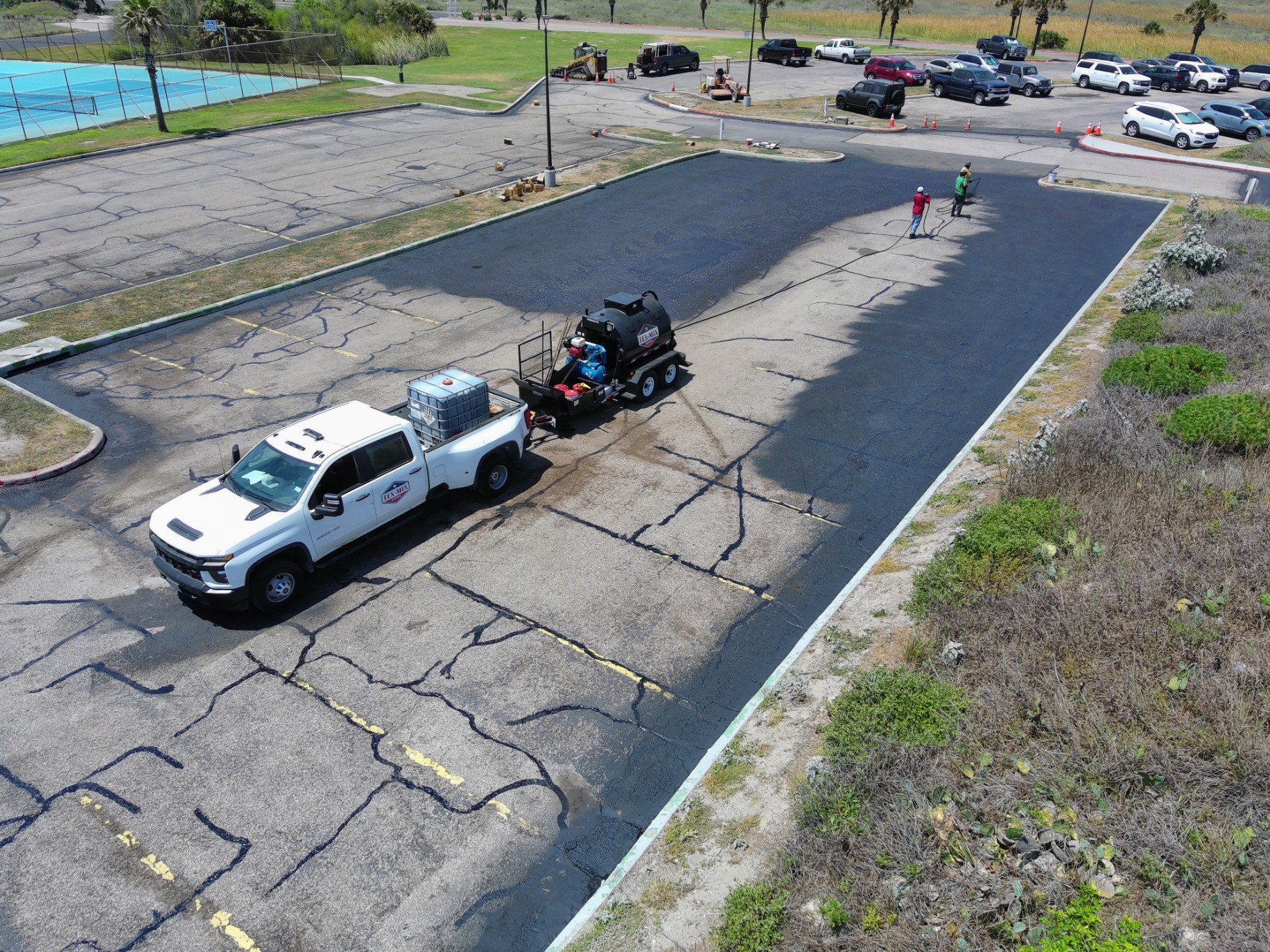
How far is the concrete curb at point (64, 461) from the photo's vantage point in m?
14.6

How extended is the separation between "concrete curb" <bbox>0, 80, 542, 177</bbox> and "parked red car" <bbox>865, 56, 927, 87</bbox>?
2092 cm

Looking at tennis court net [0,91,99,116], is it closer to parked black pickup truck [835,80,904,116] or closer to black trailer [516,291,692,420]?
black trailer [516,291,692,420]

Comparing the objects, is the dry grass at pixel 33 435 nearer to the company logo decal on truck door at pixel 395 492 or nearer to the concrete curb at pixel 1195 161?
the company logo decal on truck door at pixel 395 492

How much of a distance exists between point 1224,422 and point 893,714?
26.7ft

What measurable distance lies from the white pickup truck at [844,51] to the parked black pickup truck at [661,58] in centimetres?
1436

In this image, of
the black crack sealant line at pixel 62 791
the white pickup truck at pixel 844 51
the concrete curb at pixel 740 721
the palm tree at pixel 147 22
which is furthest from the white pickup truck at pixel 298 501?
the white pickup truck at pixel 844 51

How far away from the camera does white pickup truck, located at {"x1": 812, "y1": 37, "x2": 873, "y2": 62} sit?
6250 cm

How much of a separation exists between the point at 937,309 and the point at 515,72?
141ft

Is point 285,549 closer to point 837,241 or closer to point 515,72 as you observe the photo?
point 837,241

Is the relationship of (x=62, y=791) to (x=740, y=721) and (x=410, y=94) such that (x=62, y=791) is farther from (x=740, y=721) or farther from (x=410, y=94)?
(x=410, y=94)

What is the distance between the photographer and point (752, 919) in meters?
7.45

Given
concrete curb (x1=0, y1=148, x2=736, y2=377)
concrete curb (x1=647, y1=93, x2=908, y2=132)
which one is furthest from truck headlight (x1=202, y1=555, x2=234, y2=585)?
concrete curb (x1=647, y1=93, x2=908, y2=132)

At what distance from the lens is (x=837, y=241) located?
2689 centimetres

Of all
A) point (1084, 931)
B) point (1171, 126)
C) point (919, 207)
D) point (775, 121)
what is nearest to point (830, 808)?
point (1084, 931)
